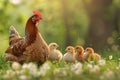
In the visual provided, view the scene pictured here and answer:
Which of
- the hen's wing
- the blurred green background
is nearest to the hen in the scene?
the hen's wing

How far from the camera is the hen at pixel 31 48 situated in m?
12.0

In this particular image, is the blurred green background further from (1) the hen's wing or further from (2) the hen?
(2) the hen

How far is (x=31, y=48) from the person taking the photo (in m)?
12.0

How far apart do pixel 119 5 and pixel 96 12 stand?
99.4 inches

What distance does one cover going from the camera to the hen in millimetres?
11961

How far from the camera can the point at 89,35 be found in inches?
1185

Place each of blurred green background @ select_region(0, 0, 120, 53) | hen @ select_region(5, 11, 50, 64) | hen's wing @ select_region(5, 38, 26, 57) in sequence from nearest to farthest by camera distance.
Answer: hen @ select_region(5, 11, 50, 64) < hen's wing @ select_region(5, 38, 26, 57) < blurred green background @ select_region(0, 0, 120, 53)

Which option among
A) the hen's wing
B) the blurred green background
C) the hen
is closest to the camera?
the hen

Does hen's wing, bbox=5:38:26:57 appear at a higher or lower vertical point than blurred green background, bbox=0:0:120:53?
lower

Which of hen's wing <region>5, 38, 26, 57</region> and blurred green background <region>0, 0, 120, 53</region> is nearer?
hen's wing <region>5, 38, 26, 57</region>

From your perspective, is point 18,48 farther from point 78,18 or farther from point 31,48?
point 78,18

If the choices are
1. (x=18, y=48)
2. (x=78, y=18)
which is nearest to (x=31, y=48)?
(x=18, y=48)

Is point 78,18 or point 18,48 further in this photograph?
point 78,18

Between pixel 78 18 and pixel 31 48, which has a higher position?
pixel 78 18
